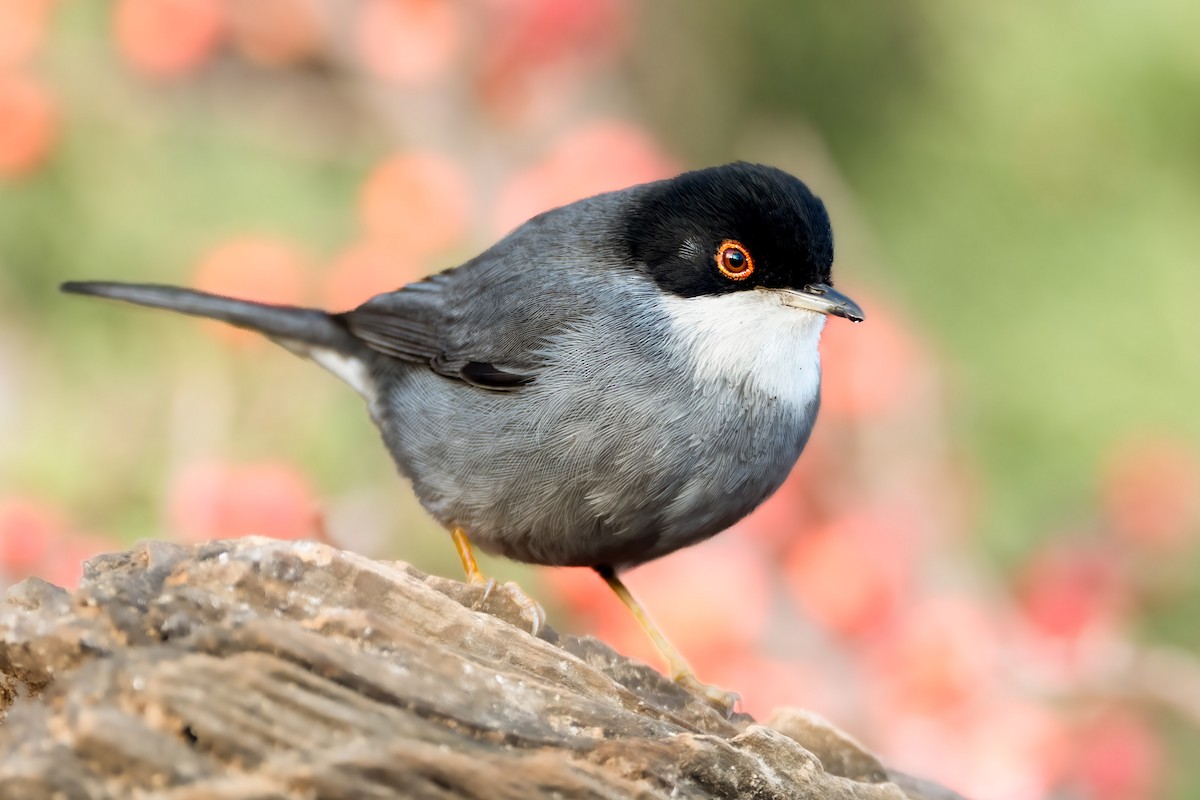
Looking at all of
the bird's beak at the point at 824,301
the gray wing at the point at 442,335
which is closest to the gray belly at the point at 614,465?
the gray wing at the point at 442,335

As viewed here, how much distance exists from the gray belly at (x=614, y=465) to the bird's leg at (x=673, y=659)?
354mm

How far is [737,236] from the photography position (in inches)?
169

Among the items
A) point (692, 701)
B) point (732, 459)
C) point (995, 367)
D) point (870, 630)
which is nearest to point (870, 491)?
point (870, 630)

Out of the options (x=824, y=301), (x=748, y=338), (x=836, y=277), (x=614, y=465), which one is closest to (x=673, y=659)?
(x=614, y=465)

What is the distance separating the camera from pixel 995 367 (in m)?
8.43

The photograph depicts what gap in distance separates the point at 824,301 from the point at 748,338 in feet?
0.91

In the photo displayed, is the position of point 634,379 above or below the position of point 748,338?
below

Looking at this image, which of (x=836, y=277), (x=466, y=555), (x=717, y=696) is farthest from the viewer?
(x=836, y=277)

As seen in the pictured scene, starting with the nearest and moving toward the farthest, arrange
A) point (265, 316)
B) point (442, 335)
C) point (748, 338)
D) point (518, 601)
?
point (518, 601), point (748, 338), point (442, 335), point (265, 316)

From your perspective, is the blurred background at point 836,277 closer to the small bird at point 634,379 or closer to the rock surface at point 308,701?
the small bird at point 634,379

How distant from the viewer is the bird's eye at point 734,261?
4281 mm

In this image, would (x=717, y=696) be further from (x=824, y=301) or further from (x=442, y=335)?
(x=442, y=335)

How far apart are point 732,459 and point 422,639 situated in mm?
1478

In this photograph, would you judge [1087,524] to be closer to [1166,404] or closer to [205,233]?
[1166,404]
